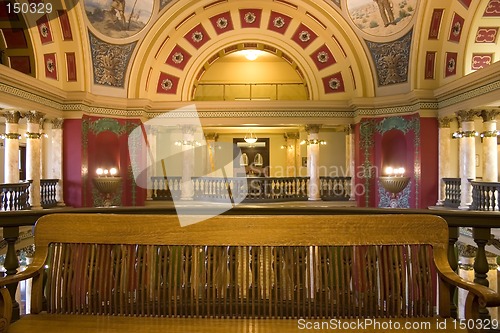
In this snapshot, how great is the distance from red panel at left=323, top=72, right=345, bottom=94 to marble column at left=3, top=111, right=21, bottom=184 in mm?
11341

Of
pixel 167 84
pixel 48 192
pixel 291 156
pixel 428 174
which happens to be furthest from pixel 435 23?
pixel 48 192

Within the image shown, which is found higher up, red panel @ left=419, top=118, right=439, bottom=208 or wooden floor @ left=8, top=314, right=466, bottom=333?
red panel @ left=419, top=118, right=439, bottom=208

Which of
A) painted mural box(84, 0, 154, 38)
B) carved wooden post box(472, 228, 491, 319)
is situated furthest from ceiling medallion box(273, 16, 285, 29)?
carved wooden post box(472, 228, 491, 319)

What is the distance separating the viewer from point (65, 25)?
43.6 ft

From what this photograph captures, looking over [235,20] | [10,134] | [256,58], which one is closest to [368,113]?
[235,20]

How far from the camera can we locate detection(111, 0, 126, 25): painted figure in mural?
13609 millimetres

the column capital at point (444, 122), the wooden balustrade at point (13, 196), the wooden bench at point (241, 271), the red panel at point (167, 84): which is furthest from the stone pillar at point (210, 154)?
the wooden bench at point (241, 271)

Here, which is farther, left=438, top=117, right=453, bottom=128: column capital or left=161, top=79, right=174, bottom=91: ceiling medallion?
left=161, top=79, right=174, bottom=91: ceiling medallion

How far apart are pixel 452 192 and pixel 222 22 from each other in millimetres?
10691

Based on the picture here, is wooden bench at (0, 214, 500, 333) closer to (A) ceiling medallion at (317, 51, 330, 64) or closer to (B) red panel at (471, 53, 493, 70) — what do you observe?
(B) red panel at (471, 53, 493, 70)

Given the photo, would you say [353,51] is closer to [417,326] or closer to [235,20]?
[235,20]

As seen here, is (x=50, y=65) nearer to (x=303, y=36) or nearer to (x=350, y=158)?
A: (x=303, y=36)

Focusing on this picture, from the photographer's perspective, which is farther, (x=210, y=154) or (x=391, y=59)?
(x=210, y=154)

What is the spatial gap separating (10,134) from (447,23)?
14.5 metres
